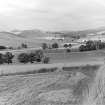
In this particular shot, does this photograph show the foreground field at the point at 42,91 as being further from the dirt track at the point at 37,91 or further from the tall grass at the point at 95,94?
the tall grass at the point at 95,94

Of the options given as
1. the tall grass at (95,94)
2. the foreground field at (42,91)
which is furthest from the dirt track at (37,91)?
the tall grass at (95,94)

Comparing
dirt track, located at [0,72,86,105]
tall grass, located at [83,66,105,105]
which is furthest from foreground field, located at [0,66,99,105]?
tall grass, located at [83,66,105,105]

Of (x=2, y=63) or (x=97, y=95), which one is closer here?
(x=97, y=95)

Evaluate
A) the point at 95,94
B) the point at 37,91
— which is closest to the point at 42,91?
the point at 37,91

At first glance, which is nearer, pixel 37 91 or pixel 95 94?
pixel 95 94

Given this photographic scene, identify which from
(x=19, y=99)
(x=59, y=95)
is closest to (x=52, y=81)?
(x=59, y=95)

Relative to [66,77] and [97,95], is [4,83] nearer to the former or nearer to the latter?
[66,77]

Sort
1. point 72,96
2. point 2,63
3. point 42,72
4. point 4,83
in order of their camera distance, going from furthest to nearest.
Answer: point 2,63 → point 42,72 → point 4,83 → point 72,96

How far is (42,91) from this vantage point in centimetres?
787

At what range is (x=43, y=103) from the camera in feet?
21.1

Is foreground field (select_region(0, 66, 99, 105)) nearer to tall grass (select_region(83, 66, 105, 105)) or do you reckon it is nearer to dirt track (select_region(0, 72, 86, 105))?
dirt track (select_region(0, 72, 86, 105))

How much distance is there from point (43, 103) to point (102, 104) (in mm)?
2319

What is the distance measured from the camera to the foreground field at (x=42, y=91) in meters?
6.66

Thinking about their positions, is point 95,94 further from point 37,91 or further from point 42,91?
point 37,91
